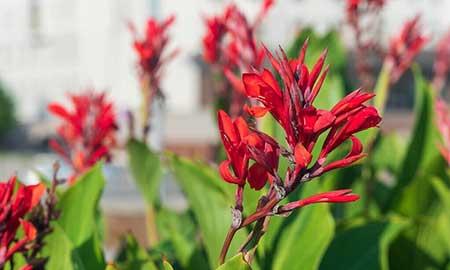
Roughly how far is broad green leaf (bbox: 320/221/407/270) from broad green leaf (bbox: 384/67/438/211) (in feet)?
1.10

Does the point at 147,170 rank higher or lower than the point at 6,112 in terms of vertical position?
higher

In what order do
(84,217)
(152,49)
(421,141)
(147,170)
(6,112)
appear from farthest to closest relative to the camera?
(6,112) → (421,141) → (147,170) → (152,49) → (84,217)

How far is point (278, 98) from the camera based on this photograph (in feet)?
1.91

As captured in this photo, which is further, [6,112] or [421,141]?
[6,112]

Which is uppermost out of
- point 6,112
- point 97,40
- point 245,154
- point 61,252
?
point 97,40

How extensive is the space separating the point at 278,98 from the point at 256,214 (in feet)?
0.27

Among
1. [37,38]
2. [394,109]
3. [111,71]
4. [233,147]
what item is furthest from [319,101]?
[37,38]

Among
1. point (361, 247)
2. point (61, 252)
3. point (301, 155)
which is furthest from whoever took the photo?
point (361, 247)

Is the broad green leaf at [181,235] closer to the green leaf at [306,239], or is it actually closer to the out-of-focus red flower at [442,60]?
the green leaf at [306,239]

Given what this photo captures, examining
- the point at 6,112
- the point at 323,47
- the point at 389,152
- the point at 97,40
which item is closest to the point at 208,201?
the point at 323,47

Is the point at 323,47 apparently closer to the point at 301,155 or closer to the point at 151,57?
the point at 151,57

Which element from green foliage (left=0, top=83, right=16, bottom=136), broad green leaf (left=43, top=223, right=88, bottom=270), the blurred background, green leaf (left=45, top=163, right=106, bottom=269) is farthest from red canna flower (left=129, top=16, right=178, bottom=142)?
green foliage (left=0, top=83, right=16, bottom=136)

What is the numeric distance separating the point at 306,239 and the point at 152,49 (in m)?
A: 0.38

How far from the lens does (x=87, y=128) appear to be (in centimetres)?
111
